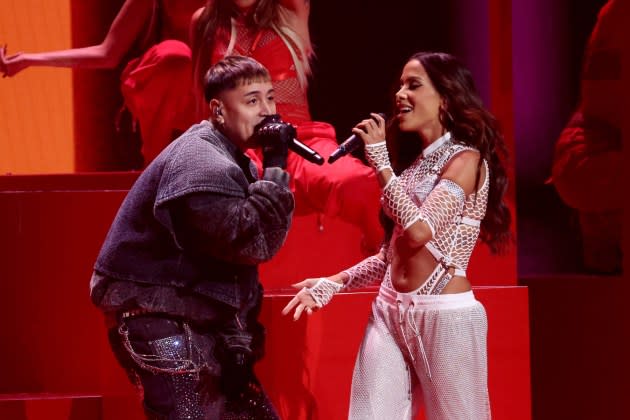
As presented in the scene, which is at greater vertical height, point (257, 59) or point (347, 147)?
point (257, 59)

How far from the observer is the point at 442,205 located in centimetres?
277

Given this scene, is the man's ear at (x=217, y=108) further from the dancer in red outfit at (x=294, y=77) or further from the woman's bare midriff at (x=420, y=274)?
the dancer in red outfit at (x=294, y=77)

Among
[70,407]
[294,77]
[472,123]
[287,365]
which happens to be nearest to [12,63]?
[294,77]

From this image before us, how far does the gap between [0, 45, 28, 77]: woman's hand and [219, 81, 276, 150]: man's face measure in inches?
80.4

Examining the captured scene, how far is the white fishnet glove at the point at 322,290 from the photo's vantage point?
2916 millimetres

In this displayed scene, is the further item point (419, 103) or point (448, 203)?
point (419, 103)

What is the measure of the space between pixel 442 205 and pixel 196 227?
682 mm

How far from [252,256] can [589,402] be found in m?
2.62

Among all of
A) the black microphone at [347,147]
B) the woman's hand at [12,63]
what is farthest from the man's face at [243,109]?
the woman's hand at [12,63]

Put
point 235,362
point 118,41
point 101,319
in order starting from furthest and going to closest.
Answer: point 118,41 → point 101,319 → point 235,362

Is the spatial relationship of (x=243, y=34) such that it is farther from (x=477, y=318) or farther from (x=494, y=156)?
(x=477, y=318)

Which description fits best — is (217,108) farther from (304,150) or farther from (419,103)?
(419,103)

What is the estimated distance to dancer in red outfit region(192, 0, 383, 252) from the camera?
12.6 ft

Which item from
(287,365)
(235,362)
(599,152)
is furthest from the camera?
(599,152)
